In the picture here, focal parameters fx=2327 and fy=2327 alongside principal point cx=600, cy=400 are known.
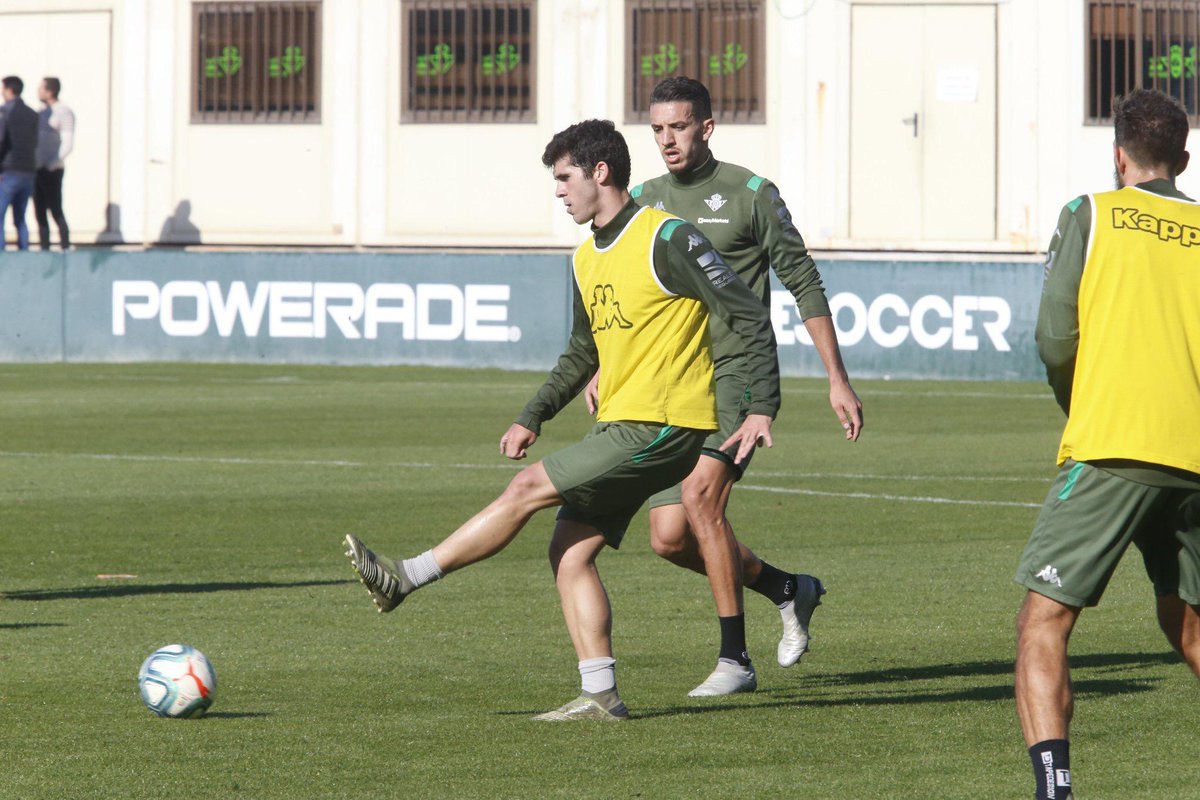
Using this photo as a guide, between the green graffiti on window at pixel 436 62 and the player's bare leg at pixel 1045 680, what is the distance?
29419 millimetres

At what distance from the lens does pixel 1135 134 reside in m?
Result: 5.81

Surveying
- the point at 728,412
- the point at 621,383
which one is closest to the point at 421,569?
the point at 621,383

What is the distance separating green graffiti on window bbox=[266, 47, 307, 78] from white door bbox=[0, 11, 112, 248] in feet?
8.84

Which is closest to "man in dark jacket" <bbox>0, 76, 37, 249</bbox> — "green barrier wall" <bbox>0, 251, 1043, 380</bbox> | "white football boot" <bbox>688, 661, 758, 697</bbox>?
"green barrier wall" <bbox>0, 251, 1043, 380</bbox>

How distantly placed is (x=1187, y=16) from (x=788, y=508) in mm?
20951

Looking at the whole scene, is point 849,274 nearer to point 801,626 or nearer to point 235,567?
point 235,567

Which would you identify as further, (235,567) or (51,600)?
(235,567)

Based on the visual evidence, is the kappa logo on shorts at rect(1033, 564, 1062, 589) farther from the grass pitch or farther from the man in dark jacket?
the man in dark jacket

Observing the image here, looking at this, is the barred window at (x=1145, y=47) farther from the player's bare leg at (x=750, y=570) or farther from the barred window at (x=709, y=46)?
the player's bare leg at (x=750, y=570)

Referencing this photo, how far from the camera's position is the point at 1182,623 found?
611 centimetres

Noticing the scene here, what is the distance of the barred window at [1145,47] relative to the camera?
32812 mm

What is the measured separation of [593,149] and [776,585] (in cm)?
215

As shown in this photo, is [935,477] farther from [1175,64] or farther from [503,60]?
[503,60]

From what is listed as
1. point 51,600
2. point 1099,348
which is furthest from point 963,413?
point 1099,348
